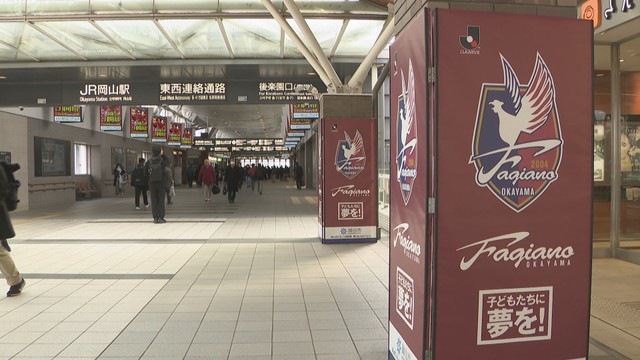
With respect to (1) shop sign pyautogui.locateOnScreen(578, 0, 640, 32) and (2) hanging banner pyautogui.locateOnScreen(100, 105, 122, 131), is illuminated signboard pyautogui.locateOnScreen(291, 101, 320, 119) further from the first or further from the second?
(1) shop sign pyautogui.locateOnScreen(578, 0, 640, 32)

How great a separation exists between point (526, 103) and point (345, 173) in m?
6.75

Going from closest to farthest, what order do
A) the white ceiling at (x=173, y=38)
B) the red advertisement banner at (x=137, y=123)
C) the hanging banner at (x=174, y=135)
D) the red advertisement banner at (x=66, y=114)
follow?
1. the white ceiling at (x=173, y=38)
2. the red advertisement banner at (x=66, y=114)
3. the red advertisement banner at (x=137, y=123)
4. the hanging banner at (x=174, y=135)

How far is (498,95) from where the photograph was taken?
282cm

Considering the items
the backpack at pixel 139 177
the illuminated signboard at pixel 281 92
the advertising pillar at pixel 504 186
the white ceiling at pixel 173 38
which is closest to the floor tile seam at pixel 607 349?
the advertising pillar at pixel 504 186

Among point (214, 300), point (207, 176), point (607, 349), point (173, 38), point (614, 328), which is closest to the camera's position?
point (607, 349)

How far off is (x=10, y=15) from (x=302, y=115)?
31.4 feet

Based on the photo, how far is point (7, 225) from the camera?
5.45 meters

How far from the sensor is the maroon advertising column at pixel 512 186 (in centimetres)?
279

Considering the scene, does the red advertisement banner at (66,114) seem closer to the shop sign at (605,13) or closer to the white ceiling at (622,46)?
the white ceiling at (622,46)

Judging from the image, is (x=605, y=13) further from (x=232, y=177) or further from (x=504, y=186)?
(x=232, y=177)

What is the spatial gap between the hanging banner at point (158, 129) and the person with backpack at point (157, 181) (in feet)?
52.9

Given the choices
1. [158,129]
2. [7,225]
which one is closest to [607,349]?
[7,225]

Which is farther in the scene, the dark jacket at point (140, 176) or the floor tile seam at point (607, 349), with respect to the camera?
the dark jacket at point (140, 176)

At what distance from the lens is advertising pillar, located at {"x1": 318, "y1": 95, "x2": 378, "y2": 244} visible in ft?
31.3
